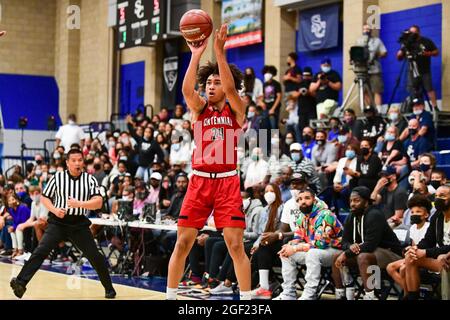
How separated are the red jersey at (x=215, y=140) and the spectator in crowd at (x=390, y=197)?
4753mm

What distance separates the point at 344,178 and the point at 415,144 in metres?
1.28

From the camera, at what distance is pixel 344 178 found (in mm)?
13672

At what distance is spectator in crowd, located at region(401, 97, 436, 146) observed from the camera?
13500 millimetres

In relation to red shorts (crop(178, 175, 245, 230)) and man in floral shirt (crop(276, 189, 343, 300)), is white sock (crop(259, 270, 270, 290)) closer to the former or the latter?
man in floral shirt (crop(276, 189, 343, 300))

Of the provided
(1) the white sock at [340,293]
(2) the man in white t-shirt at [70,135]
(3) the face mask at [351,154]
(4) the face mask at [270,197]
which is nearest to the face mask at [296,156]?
(3) the face mask at [351,154]

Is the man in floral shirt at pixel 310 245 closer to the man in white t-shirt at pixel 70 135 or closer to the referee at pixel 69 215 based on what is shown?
the referee at pixel 69 215

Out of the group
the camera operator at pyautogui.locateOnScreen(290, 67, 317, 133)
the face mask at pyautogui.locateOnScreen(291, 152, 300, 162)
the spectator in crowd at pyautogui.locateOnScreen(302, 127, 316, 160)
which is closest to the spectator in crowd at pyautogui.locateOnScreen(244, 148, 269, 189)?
the face mask at pyautogui.locateOnScreen(291, 152, 300, 162)

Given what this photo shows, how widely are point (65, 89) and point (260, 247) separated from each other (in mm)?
19118

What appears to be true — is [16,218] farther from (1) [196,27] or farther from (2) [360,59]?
(1) [196,27]

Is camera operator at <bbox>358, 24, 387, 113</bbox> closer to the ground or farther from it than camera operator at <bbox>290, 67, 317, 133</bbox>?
farther from it

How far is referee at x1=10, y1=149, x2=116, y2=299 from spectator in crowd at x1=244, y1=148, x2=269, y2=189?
4.22 metres

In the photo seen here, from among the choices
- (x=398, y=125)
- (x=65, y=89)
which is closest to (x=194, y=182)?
(x=398, y=125)

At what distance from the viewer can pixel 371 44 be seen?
55.4ft

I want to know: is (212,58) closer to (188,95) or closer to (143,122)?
(143,122)
